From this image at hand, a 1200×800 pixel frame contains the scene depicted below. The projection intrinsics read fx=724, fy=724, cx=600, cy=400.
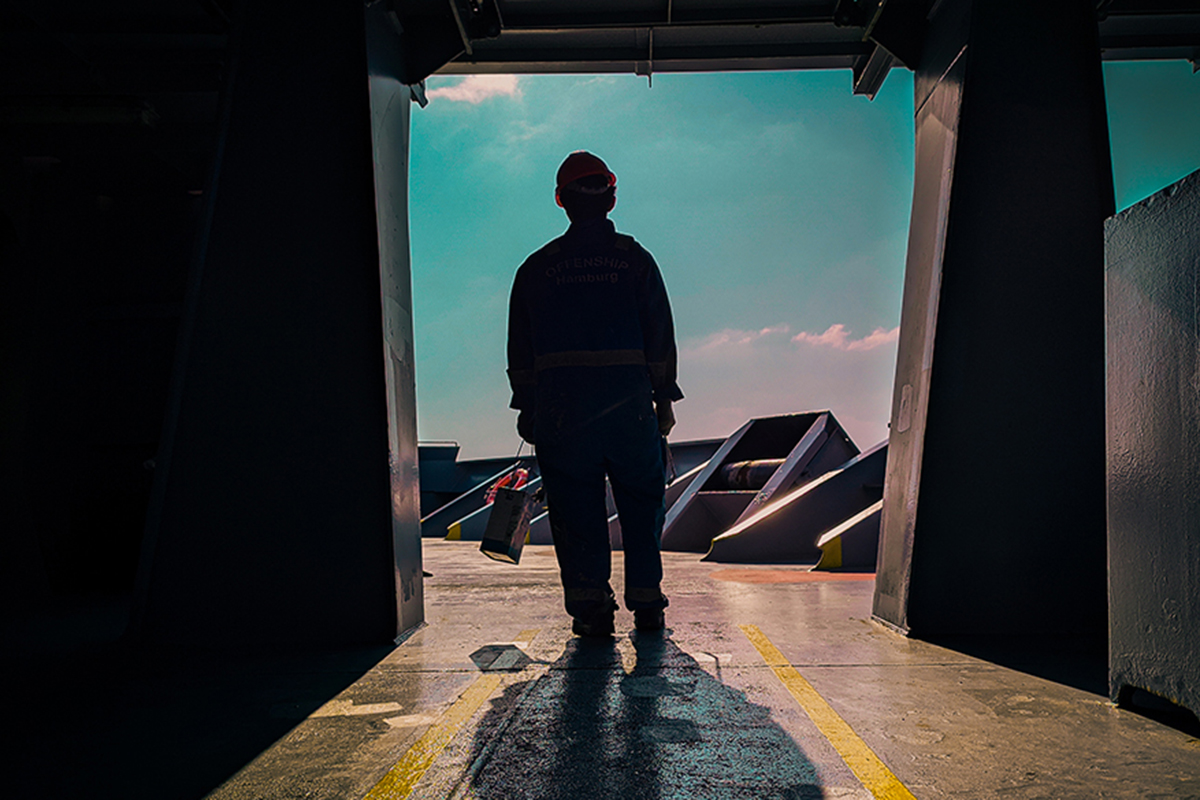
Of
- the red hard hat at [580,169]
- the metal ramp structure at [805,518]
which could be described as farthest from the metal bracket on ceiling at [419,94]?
the metal ramp structure at [805,518]

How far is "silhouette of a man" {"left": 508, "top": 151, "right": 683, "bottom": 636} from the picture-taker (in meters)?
3.66

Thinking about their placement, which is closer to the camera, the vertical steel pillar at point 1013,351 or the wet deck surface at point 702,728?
the wet deck surface at point 702,728

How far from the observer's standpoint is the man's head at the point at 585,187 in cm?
386

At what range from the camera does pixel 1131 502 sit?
2.40 meters

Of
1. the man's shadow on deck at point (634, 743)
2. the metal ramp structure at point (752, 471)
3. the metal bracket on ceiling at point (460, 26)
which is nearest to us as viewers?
the man's shadow on deck at point (634, 743)

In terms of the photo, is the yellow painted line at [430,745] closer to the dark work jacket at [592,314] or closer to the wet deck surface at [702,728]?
the wet deck surface at [702,728]

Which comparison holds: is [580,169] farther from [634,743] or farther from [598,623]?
[634,743]

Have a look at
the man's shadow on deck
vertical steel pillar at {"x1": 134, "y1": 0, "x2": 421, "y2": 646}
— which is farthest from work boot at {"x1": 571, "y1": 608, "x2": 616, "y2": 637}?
vertical steel pillar at {"x1": 134, "y1": 0, "x2": 421, "y2": 646}

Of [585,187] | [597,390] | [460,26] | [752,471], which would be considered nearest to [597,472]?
[597,390]

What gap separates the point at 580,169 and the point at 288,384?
6.24 feet

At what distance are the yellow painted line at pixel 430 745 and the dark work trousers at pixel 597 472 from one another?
877 mm

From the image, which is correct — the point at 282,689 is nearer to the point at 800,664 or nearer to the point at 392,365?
the point at 392,365

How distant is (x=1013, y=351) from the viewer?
148 inches

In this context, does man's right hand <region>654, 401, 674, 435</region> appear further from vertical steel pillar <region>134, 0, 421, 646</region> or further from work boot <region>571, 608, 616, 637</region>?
vertical steel pillar <region>134, 0, 421, 646</region>
